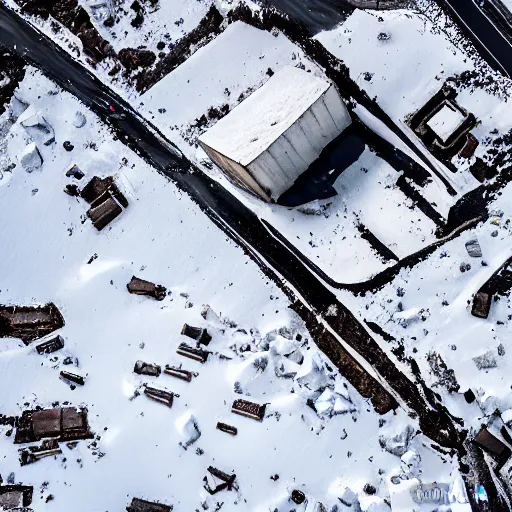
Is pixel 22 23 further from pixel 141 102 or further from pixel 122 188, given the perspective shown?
pixel 122 188

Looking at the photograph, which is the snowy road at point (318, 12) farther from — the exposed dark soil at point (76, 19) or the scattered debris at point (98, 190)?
the scattered debris at point (98, 190)

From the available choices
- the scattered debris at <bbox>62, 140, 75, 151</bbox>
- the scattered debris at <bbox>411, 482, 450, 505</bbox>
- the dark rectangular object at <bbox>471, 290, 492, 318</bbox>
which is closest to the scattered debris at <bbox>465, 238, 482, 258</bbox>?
the dark rectangular object at <bbox>471, 290, 492, 318</bbox>

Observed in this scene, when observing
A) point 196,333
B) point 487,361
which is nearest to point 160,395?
point 196,333

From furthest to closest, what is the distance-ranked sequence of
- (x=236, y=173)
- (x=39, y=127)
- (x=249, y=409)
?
(x=39, y=127), (x=236, y=173), (x=249, y=409)

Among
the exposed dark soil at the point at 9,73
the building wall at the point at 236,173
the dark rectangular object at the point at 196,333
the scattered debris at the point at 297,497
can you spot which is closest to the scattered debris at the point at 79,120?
the exposed dark soil at the point at 9,73

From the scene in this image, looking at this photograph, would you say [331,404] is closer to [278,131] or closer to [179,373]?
[179,373]

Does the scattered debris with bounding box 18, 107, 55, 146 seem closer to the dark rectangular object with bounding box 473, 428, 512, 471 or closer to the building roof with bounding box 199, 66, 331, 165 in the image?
the building roof with bounding box 199, 66, 331, 165
